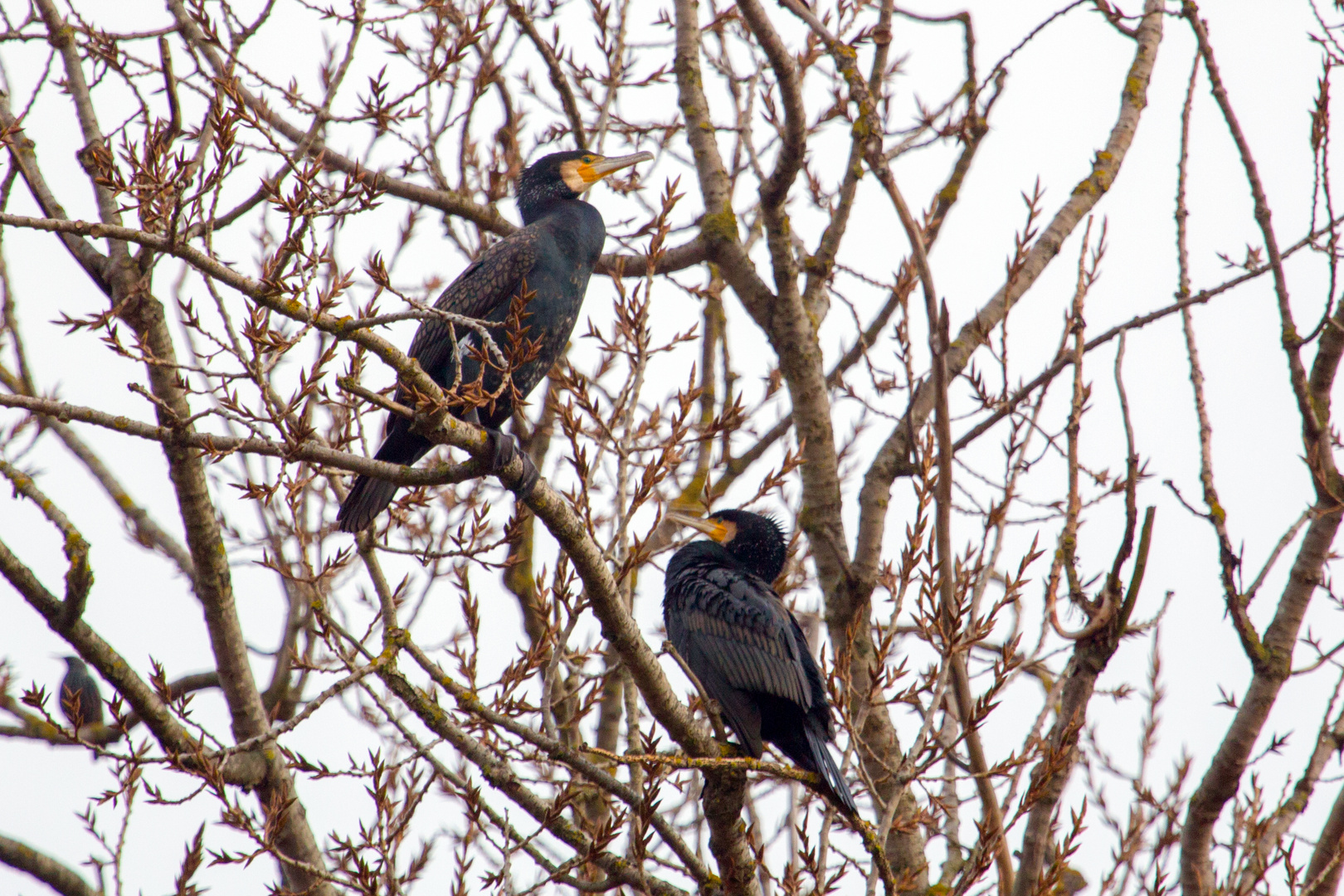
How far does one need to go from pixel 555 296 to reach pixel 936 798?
233 centimetres

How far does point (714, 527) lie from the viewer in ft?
15.3

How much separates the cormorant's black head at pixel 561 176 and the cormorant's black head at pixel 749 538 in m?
1.57

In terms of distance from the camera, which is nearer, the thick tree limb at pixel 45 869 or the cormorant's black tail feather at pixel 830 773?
the cormorant's black tail feather at pixel 830 773

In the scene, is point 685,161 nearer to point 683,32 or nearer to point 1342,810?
point 683,32

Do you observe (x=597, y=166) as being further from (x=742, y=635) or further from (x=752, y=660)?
(x=752, y=660)

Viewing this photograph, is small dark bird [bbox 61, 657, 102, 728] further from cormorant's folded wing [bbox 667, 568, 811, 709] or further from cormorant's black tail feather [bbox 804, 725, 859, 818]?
cormorant's black tail feather [bbox 804, 725, 859, 818]

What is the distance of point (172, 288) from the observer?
5.73 metres

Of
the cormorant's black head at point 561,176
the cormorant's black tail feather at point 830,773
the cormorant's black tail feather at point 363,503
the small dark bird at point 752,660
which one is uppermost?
the cormorant's black head at point 561,176

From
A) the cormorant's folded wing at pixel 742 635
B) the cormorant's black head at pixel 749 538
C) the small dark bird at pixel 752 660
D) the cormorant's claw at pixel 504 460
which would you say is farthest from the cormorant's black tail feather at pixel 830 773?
the cormorant's claw at pixel 504 460

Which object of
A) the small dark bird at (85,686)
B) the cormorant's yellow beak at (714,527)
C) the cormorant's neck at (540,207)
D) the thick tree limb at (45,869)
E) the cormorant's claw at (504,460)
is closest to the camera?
the cormorant's claw at (504,460)

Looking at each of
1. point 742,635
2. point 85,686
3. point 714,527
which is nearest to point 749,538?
point 714,527

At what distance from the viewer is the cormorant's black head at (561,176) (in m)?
5.07

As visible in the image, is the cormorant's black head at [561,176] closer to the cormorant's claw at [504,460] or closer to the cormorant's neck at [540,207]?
the cormorant's neck at [540,207]

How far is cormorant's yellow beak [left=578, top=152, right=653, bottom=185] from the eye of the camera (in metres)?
5.17
